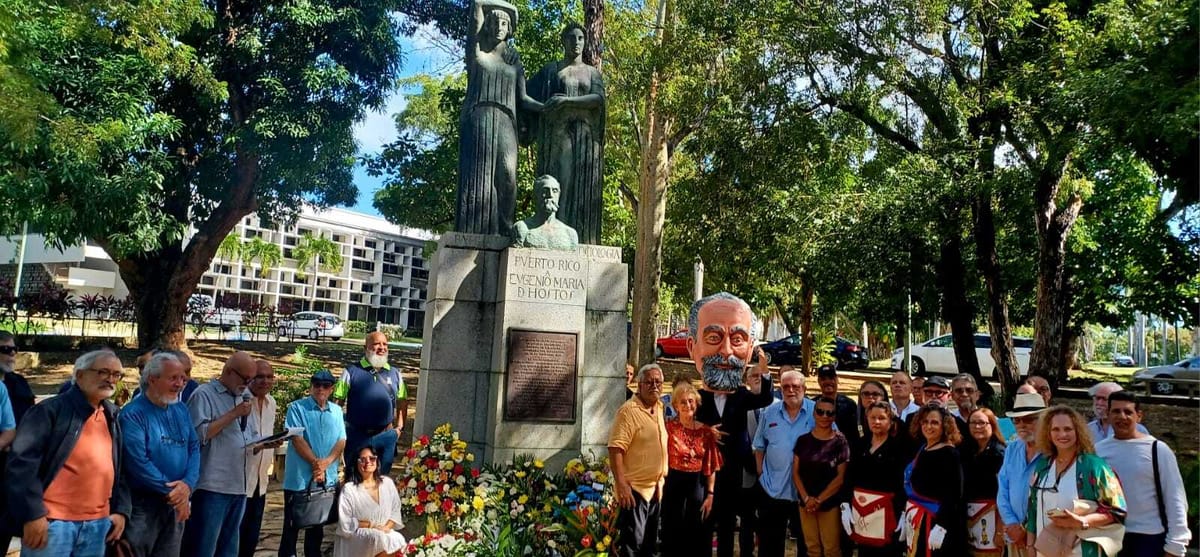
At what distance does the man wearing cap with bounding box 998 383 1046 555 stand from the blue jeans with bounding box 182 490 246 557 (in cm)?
477

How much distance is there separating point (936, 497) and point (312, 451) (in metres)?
4.29

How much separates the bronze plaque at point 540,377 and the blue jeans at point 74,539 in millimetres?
3491

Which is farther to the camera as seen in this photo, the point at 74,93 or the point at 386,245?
the point at 386,245

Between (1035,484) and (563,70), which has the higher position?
(563,70)

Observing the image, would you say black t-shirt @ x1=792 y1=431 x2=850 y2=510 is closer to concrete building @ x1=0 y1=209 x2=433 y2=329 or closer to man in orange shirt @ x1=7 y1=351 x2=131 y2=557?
man in orange shirt @ x1=7 y1=351 x2=131 y2=557

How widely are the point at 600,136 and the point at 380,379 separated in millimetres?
3223

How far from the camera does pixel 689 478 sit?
214 inches

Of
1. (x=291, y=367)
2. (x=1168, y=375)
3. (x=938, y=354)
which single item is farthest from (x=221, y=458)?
(x=938, y=354)

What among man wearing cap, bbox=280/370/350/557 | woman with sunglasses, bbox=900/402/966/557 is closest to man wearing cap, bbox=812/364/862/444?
woman with sunglasses, bbox=900/402/966/557

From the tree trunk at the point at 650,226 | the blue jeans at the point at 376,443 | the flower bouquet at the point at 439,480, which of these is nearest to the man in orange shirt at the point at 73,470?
the flower bouquet at the point at 439,480

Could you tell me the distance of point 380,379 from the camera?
23.1 ft

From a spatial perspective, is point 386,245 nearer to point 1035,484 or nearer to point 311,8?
point 311,8

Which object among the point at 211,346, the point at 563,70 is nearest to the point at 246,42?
the point at 211,346

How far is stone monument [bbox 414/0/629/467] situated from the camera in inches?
287
